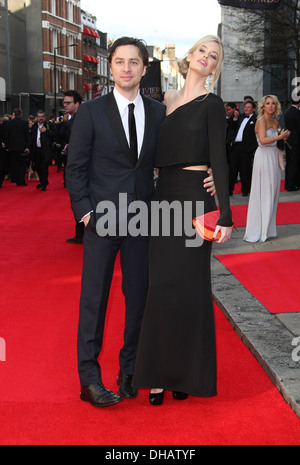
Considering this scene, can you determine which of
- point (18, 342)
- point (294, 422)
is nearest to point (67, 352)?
point (18, 342)

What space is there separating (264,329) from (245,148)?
9590 millimetres

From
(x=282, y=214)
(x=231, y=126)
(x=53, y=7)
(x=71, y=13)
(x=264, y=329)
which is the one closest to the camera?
(x=264, y=329)

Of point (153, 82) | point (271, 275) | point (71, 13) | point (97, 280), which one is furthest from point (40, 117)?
point (71, 13)

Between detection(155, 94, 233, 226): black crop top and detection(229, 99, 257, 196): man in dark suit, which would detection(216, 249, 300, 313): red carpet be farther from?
detection(229, 99, 257, 196): man in dark suit

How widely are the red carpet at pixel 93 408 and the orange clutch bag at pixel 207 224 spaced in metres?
0.97

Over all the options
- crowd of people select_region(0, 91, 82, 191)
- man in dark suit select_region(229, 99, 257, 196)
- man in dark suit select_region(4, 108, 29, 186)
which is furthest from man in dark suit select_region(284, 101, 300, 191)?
man in dark suit select_region(4, 108, 29, 186)

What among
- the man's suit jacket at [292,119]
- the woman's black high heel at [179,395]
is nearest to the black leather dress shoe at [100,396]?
the woman's black high heel at [179,395]

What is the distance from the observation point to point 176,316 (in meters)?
3.62

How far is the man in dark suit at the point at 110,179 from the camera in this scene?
3.49m

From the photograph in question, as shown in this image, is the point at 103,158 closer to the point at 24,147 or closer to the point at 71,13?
the point at 24,147

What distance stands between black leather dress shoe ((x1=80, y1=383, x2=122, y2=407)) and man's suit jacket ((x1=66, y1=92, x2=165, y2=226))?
0.94 m

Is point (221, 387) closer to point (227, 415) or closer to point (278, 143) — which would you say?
point (227, 415)
